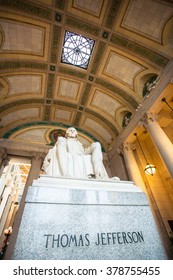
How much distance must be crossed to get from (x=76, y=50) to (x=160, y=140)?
635cm

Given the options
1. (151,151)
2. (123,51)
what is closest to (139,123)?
(151,151)

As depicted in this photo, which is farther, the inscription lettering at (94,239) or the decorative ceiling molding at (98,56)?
the decorative ceiling molding at (98,56)

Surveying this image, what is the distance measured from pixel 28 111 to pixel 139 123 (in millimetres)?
7686

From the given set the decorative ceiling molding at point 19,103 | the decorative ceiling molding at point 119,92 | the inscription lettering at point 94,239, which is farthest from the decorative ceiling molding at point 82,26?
the inscription lettering at point 94,239

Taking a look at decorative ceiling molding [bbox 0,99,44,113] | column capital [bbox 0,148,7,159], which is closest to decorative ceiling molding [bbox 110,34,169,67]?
decorative ceiling molding [bbox 0,99,44,113]

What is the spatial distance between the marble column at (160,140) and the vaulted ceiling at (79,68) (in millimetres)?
829

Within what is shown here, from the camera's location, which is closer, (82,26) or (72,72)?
(82,26)

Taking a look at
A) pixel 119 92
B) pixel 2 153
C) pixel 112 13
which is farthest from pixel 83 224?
pixel 2 153

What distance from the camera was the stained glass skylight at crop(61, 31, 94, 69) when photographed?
704 cm

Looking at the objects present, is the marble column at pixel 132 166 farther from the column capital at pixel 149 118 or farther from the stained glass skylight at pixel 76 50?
the stained glass skylight at pixel 76 50

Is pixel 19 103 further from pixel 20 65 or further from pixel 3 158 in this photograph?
pixel 3 158

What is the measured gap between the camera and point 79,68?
26.8 ft

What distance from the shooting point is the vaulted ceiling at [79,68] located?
584 cm

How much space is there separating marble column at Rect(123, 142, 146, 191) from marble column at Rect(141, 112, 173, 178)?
203 cm
